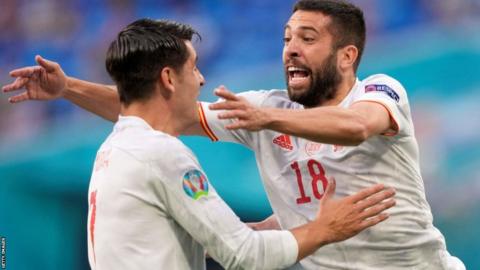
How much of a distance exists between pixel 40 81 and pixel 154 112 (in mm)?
1004

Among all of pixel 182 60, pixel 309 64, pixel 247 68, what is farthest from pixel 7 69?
pixel 182 60

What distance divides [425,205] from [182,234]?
1297mm

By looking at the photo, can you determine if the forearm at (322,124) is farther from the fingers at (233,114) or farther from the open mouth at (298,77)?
the open mouth at (298,77)

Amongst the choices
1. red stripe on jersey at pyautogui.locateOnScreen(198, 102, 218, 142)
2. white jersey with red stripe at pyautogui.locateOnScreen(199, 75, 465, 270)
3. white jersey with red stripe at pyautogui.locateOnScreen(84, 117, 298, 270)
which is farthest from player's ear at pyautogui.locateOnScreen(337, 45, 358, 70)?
white jersey with red stripe at pyautogui.locateOnScreen(84, 117, 298, 270)

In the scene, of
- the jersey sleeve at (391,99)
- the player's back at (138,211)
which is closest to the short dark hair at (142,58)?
the player's back at (138,211)

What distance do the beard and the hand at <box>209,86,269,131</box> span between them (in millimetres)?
926

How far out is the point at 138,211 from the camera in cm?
283

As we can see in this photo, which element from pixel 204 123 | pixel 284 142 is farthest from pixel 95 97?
pixel 284 142

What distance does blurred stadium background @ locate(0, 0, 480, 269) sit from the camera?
539cm

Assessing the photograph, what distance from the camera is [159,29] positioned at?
3.02 meters

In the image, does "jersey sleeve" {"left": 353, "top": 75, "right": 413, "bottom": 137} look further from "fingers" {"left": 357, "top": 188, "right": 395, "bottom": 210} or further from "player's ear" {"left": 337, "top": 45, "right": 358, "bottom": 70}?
"fingers" {"left": 357, "top": 188, "right": 395, "bottom": 210}

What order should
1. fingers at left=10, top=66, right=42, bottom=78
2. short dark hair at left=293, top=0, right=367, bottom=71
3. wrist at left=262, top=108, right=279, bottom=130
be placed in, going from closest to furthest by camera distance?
1. wrist at left=262, top=108, right=279, bottom=130
2. fingers at left=10, top=66, right=42, bottom=78
3. short dark hair at left=293, top=0, right=367, bottom=71

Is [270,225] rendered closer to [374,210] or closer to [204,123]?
[204,123]

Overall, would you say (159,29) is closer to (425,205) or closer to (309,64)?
(309,64)
